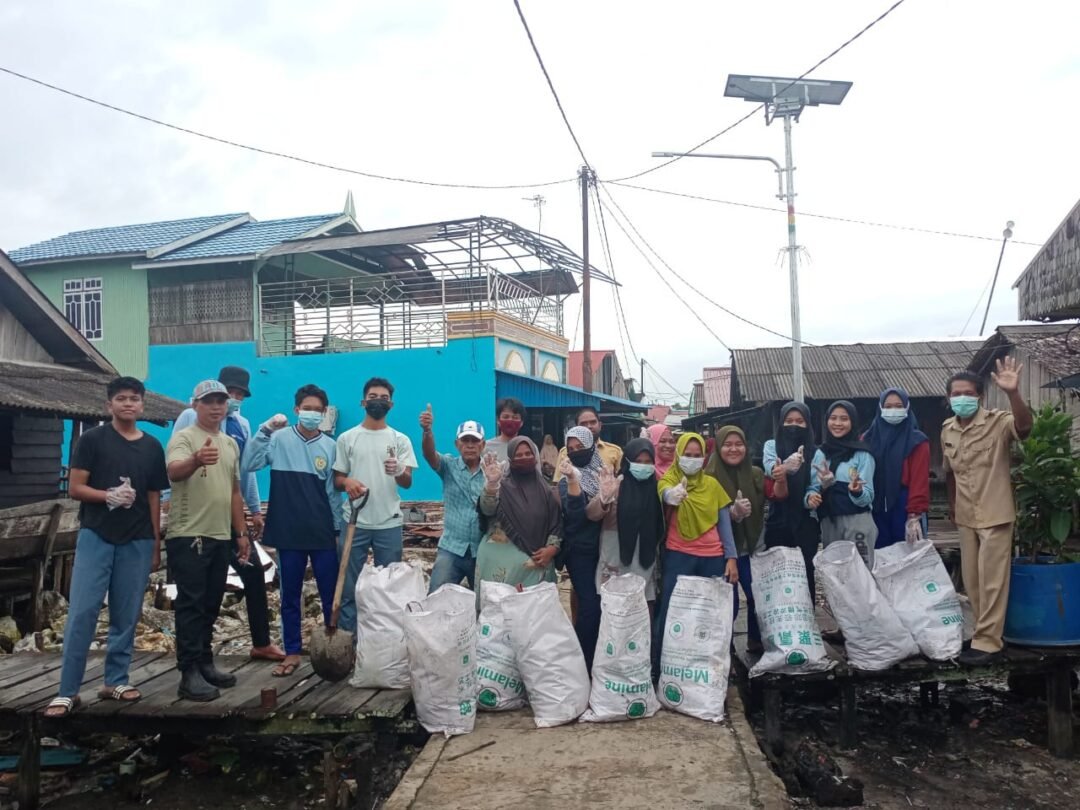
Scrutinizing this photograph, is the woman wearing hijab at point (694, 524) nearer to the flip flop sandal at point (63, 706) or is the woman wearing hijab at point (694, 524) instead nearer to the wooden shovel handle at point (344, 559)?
the wooden shovel handle at point (344, 559)

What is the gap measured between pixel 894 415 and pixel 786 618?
1426mm

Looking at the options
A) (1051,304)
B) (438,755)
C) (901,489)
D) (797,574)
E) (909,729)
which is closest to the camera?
(438,755)

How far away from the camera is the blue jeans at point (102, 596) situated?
4062 millimetres

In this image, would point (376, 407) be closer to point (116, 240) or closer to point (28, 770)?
point (28, 770)

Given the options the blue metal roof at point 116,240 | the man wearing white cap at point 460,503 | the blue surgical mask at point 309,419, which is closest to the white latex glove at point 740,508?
the man wearing white cap at point 460,503

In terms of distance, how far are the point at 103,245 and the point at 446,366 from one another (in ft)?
30.7

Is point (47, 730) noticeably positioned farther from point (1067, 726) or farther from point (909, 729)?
point (1067, 726)

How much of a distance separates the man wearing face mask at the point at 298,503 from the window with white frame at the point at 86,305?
15438mm

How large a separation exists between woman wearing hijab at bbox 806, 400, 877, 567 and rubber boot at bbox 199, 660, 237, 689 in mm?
3410

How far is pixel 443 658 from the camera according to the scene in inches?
154

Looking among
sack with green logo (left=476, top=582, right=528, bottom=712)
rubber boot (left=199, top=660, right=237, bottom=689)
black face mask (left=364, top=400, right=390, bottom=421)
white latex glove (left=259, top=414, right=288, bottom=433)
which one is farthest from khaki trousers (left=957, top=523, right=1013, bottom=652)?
rubber boot (left=199, top=660, right=237, bottom=689)

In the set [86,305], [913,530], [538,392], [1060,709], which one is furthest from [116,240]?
[1060,709]

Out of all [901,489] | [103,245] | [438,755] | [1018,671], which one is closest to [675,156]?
[901,489]

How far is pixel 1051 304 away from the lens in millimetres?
8352
